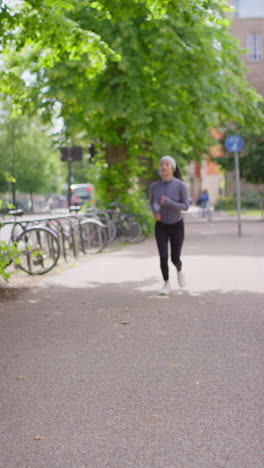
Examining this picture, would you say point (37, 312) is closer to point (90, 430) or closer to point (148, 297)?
point (148, 297)

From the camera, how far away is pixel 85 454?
10.9ft

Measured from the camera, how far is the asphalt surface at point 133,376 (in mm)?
3371

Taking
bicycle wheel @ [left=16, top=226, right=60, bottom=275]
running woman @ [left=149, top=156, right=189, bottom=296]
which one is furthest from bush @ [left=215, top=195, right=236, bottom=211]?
running woman @ [left=149, top=156, right=189, bottom=296]

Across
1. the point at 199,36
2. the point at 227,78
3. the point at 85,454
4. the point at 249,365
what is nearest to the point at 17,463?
the point at 85,454

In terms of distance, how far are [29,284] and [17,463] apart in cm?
715

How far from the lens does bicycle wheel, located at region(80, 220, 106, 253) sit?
1516cm

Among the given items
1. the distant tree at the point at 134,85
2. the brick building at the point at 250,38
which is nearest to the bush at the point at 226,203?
the brick building at the point at 250,38

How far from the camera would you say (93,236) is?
1568cm

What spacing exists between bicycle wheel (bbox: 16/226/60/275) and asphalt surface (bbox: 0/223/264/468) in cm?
180

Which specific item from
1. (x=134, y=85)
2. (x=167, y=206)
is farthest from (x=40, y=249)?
(x=134, y=85)

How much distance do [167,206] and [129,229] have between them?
9.76 meters

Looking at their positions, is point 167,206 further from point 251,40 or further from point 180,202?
point 251,40

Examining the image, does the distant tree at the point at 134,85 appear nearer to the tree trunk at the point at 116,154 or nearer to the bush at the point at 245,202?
the tree trunk at the point at 116,154

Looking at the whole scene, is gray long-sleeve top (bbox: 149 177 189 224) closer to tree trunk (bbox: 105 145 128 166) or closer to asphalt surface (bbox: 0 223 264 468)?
asphalt surface (bbox: 0 223 264 468)
